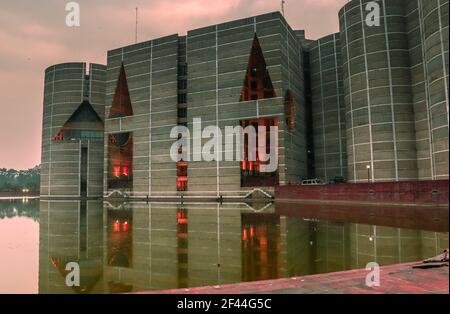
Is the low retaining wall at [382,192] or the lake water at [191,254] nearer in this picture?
the lake water at [191,254]

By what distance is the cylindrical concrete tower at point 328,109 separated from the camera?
275ft

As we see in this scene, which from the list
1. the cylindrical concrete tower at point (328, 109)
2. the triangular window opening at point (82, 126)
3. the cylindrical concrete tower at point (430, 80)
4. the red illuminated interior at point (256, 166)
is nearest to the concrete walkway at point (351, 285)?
the cylindrical concrete tower at point (430, 80)

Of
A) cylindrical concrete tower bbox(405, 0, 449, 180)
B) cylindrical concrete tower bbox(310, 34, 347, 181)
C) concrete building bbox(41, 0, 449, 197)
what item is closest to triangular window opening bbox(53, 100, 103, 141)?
concrete building bbox(41, 0, 449, 197)

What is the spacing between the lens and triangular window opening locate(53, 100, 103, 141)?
10800 centimetres

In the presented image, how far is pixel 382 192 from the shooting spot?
45.9 m

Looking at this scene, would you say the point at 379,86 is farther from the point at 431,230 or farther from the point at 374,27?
the point at 431,230

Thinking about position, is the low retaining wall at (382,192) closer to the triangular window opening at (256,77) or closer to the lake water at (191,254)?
the lake water at (191,254)

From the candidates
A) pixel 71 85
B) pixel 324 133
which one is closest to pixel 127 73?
pixel 71 85

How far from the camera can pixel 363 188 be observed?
48.2 metres

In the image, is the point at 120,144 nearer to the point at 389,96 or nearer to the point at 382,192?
the point at 389,96

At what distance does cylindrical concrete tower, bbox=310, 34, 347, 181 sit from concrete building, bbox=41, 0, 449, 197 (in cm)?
25

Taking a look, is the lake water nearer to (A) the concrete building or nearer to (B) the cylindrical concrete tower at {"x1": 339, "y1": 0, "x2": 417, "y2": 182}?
(A) the concrete building

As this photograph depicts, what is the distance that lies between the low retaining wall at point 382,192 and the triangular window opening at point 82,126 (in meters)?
69.1

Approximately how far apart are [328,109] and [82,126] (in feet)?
222
